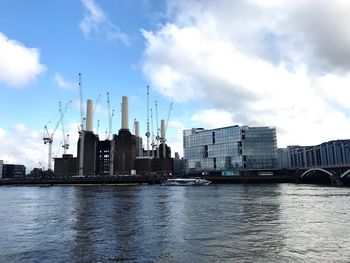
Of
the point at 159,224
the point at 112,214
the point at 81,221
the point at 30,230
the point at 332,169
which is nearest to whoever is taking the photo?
the point at 30,230

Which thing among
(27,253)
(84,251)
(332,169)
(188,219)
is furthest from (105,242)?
(332,169)

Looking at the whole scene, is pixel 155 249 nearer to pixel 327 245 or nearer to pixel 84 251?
pixel 84 251

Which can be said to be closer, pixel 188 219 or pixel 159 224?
pixel 159 224

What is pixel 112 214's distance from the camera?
2019 inches

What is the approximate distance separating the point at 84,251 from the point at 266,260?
1272 centimetres

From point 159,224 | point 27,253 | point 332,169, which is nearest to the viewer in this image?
point 27,253

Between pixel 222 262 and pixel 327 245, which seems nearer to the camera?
pixel 222 262

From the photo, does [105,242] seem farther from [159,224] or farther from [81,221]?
[81,221]

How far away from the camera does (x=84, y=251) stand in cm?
2755

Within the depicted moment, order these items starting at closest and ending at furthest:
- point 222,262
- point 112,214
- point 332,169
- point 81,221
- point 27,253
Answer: point 222,262 < point 27,253 < point 81,221 < point 112,214 < point 332,169

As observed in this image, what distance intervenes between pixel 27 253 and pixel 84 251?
3981 mm

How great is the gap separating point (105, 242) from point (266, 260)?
13.1 m

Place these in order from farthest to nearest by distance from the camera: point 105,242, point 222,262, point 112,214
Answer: point 112,214, point 105,242, point 222,262

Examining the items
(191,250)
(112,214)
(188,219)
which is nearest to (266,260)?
(191,250)
